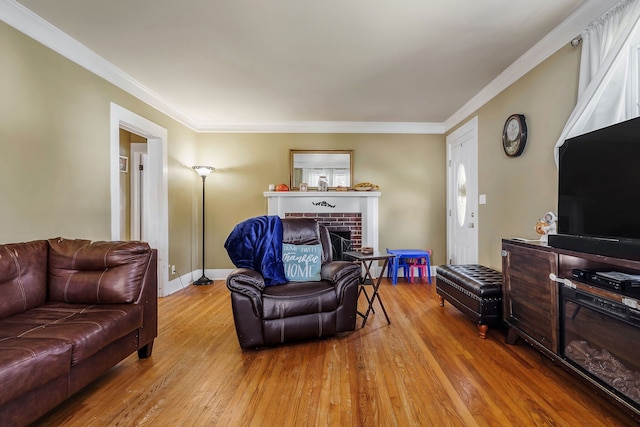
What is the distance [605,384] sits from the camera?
5.42ft

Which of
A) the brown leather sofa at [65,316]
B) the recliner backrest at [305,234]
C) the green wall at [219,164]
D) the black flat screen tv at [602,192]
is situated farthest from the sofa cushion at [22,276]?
the black flat screen tv at [602,192]

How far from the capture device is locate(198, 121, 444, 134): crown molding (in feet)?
16.6

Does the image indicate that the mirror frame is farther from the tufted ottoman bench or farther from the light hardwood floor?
the light hardwood floor

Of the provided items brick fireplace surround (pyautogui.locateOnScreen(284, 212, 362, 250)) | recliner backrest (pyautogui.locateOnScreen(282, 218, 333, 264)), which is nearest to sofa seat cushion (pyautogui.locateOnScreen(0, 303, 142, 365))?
recliner backrest (pyautogui.locateOnScreen(282, 218, 333, 264))

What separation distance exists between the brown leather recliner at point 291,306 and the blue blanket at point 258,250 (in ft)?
0.48

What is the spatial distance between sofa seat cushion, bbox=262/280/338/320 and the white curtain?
2.18 m

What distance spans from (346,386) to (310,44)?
2.67 meters

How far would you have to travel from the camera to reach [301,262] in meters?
2.93

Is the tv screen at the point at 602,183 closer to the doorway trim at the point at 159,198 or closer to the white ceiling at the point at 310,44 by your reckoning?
the white ceiling at the point at 310,44

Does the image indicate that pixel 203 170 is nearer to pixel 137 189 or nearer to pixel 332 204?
pixel 137 189

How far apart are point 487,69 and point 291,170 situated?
298 cm

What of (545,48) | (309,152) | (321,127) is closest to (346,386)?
(545,48)

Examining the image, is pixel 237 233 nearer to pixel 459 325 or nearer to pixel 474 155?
pixel 459 325

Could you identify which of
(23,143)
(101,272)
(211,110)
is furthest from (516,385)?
(211,110)
